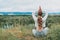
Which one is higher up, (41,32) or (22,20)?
(22,20)

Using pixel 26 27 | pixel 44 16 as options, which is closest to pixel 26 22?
pixel 26 27

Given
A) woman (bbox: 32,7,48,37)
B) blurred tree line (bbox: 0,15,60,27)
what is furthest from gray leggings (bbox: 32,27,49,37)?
blurred tree line (bbox: 0,15,60,27)

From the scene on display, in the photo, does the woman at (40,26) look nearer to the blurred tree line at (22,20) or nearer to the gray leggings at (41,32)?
the gray leggings at (41,32)

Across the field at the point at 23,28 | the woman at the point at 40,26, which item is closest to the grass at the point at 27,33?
the field at the point at 23,28

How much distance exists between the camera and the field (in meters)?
3.88

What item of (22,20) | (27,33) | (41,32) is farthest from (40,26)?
(22,20)

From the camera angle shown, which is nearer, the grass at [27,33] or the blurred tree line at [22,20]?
the grass at [27,33]

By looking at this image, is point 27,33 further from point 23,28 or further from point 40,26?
point 40,26

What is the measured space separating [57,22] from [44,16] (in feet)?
1.13

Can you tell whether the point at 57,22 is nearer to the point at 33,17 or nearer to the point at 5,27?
the point at 33,17

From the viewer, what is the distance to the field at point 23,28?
3.88 metres

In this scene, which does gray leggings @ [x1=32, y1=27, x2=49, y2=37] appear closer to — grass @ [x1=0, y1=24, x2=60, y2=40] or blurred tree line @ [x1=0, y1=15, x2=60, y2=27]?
grass @ [x1=0, y1=24, x2=60, y2=40]

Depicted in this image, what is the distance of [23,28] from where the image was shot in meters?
3.98

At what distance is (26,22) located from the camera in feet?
13.3
